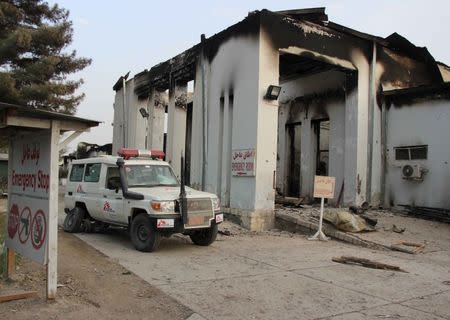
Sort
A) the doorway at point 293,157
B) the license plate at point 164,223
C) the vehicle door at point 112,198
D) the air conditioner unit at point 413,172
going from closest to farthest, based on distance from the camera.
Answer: the license plate at point 164,223 < the vehicle door at point 112,198 < the air conditioner unit at point 413,172 < the doorway at point 293,157

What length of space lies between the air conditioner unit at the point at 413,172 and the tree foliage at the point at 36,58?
17756 mm

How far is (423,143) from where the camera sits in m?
15.0

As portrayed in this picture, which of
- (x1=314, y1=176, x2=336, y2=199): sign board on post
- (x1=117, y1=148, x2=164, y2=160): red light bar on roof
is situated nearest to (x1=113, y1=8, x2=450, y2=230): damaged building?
(x1=314, y1=176, x2=336, y2=199): sign board on post

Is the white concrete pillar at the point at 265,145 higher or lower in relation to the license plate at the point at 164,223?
higher

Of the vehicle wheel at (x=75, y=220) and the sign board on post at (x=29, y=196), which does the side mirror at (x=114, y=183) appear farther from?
the sign board on post at (x=29, y=196)

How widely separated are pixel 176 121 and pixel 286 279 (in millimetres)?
12514

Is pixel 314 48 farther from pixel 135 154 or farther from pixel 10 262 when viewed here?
pixel 10 262

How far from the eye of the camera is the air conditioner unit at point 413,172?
1477 centimetres

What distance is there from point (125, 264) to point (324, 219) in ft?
19.2

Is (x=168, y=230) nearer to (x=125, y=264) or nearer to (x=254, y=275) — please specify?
(x=125, y=264)

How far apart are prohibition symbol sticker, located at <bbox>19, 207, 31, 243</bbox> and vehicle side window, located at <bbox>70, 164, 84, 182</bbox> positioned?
598 centimetres

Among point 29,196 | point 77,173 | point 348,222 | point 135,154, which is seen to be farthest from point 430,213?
point 29,196

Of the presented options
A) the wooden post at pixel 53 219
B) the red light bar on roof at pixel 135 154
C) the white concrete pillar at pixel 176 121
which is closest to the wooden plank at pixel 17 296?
the wooden post at pixel 53 219

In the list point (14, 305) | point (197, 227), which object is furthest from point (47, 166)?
point (197, 227)
